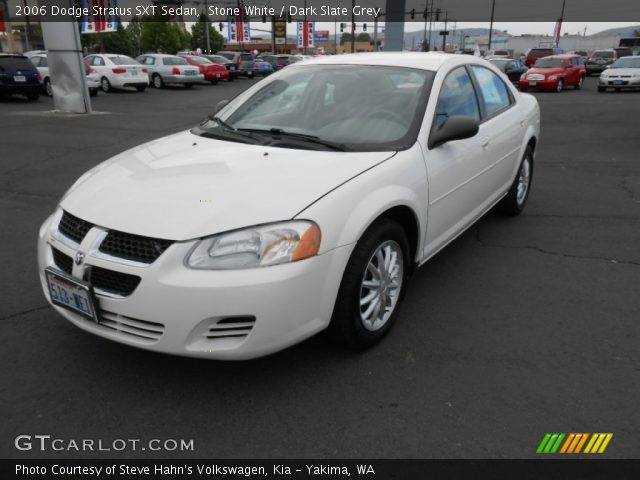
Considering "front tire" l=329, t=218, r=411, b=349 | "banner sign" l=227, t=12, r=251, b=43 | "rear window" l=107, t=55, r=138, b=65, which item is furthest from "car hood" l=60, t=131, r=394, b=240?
"banner sign" l=227, t=12, r=251, b=43

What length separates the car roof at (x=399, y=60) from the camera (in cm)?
376

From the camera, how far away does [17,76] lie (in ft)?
53.9

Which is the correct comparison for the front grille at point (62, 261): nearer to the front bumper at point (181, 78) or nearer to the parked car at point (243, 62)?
the front bumper at point (181, 78)

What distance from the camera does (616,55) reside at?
3816cm

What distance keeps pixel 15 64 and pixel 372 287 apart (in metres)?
17.7

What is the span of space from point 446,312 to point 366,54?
209 centimetres

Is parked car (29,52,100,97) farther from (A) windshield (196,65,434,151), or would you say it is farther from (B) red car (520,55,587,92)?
(B) red car (520,55,587,92)

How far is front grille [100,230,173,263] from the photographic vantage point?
2.36 meters


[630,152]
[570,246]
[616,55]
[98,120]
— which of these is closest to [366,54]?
[570,246]

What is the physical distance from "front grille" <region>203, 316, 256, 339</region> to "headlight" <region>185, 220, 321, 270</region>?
0.77 ft

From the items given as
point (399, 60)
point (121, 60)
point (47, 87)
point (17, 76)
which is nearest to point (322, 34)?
point (121, 60)

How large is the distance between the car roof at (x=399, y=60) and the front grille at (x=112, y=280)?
238 cm

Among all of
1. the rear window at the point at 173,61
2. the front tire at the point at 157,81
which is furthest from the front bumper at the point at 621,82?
the front tire at the point at 157,81

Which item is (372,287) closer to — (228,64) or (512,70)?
(512,70)
